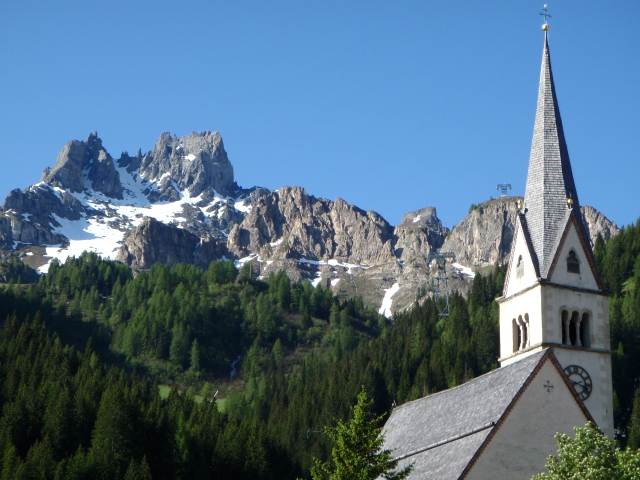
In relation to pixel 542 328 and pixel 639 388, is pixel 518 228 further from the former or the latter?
pixel 639 388

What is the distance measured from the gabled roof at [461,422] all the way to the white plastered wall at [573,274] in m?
9.42

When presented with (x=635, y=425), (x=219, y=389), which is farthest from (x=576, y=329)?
(x=219, y=389)

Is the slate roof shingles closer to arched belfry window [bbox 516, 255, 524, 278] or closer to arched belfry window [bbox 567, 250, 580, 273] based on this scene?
arched belfry window [bbox 516, 255, 524, 278]

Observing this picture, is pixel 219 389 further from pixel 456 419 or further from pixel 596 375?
pixel 456 419

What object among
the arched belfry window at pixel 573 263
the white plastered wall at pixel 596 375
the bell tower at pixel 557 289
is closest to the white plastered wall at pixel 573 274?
the bell tower at pixel 557 289

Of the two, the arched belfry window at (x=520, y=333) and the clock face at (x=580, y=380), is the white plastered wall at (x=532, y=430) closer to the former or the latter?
the clock face at (x=580, y=380)

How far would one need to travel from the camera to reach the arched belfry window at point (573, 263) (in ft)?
186

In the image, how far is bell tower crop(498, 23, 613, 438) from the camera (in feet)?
179

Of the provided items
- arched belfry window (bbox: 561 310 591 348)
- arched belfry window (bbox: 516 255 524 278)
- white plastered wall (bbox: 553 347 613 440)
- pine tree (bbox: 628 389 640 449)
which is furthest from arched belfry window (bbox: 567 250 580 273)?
pine tree (bbox: 628 389 640 449)

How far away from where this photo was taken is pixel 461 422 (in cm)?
4625

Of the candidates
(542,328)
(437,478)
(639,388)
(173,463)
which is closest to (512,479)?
(437,478)

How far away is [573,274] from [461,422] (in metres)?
14.0

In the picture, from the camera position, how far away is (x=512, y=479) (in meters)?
42.3

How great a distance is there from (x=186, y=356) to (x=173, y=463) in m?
106
